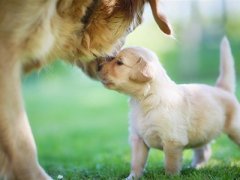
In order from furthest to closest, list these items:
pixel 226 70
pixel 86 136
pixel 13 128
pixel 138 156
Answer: pixel 86 136
pixel 226 70
pixel 138 156
pixel 13 128

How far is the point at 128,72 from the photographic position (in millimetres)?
3883

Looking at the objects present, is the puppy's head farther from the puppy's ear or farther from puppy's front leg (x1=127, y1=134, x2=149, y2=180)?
puppy's front leg (x1=127, y1=134, x2=149, y2=180)

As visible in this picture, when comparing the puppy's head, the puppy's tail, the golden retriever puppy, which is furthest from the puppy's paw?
the puppy's tail

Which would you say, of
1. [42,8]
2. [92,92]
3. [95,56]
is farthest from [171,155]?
[92,92]

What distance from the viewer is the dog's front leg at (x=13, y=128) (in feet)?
9.82

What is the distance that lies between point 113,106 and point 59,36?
976cm

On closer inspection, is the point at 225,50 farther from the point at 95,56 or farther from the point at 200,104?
the point at 95,56

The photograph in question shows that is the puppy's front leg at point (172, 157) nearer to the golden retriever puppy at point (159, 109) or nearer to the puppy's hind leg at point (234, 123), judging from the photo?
the golden retriever puppy at point (159, 109)

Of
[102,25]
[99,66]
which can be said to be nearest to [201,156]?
[99,66]

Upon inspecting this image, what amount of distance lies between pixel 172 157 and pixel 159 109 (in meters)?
0.32

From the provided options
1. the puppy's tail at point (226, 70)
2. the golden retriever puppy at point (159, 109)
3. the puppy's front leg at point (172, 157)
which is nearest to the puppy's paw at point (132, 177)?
the golden retriever puppy at point (159, 109)

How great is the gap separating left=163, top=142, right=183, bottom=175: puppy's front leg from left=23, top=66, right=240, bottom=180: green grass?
0.06 m

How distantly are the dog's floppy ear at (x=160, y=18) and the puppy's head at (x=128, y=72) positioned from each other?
0.25 meters

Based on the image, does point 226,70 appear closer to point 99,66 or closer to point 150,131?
point 150,131
